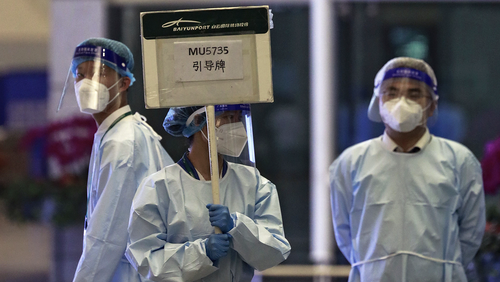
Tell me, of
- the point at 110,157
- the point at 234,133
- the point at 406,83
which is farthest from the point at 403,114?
the point at 110,157

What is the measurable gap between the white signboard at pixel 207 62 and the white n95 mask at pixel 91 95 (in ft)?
2.46

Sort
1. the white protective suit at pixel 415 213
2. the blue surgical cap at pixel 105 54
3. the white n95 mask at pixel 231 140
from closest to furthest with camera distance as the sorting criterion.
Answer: the white n95 mask at pixel 231 140 < the white protective suit at pixel 415 213 < the blue surgical cap at pixel 105 54

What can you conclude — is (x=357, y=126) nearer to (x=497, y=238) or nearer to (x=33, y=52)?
(x=497, y=238)

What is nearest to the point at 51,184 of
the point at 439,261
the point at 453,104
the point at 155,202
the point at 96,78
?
the point at 96,78

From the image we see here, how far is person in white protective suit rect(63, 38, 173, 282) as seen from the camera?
244cm

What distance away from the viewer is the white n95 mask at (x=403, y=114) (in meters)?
2.72

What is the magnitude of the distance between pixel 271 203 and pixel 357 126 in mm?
4194

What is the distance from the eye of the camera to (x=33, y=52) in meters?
10.9

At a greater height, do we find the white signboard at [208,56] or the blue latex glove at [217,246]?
the white signboard at [208,56]

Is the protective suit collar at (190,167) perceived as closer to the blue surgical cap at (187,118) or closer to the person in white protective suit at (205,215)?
the person in white protective suit at (205,215)

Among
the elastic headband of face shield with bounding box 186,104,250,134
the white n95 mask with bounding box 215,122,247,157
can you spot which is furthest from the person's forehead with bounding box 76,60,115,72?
the white n95 mask with bounding box 215,122,247,157

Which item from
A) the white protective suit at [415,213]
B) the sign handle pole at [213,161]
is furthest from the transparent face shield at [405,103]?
the sign handle pole at [213,161]

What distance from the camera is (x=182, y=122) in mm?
2240

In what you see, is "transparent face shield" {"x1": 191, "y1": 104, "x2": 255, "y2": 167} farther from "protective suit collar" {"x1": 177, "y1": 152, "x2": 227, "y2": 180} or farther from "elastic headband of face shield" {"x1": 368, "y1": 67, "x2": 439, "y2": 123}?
"elastic headband of face shield" {"x1": 368, "y1": 67, "x2": 439, "y2": 123}
